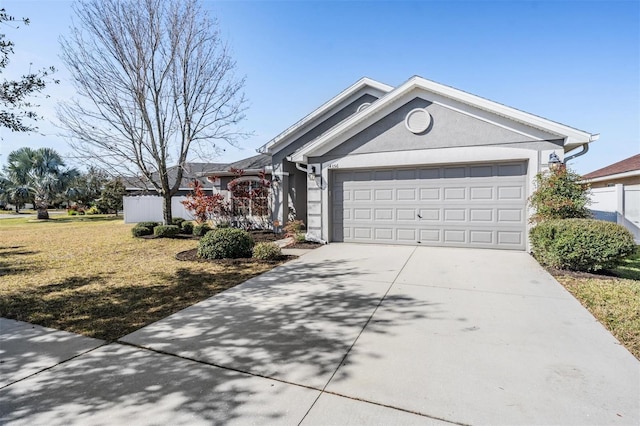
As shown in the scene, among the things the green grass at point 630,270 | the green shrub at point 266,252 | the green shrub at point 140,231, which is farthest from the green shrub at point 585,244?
the green shrub at point 140,231

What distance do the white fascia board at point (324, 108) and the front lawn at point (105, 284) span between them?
18.2ft

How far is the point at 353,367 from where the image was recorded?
3104 millimetres

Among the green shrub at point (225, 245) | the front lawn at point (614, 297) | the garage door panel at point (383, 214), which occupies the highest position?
the garage door panel at point (383, 214)

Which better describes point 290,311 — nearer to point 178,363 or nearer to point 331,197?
point 178,363

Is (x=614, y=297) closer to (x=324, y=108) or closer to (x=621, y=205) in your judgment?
(x=621, y=205)

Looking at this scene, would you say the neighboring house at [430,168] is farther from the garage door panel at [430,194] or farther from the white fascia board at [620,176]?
the white fascia board at [620,176]

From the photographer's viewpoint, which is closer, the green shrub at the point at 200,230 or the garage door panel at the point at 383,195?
the garage door panel at the point at 383,195

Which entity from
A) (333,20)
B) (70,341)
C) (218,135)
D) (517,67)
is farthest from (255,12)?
(70,341)

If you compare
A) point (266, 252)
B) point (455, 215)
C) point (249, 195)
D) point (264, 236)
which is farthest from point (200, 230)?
point (455, 215)

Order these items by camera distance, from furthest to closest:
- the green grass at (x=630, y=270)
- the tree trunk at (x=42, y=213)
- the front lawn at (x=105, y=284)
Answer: the tree trunk at (x=42, y=213) → the green grass at (x=630, y=270) → the front lawn at (x=105, y=284)

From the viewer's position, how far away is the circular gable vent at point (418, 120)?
9.32 m

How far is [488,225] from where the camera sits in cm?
898

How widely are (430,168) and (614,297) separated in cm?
551

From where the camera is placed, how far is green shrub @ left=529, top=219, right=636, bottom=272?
5988mm
